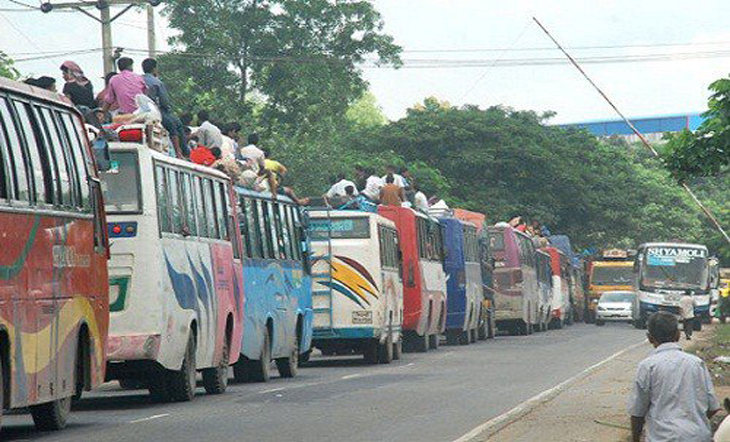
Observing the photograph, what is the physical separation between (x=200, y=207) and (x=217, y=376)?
7.70ft

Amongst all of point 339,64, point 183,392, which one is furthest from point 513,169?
point 183,392

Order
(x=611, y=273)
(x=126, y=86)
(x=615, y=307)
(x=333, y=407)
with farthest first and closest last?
(x=611, y=273)
(x=615, y=307)
(x=126, y=86)
(x=333, y=407)

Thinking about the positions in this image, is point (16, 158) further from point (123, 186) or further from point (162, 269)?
point (162, 269)

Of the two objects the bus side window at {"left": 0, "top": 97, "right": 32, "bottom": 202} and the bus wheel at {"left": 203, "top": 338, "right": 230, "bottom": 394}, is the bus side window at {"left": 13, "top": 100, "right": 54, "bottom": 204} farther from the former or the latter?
the bus wheel at {"left": 203, "top": 338, "right": 230, "bottom": 394}

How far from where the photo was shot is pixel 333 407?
67.5 ft

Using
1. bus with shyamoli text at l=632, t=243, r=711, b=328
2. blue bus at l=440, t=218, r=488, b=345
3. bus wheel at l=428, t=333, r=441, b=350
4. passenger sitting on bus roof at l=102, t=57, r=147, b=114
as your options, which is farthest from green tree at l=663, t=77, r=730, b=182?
bus with shyamoli text at l=632, t=243, r=711, b=328

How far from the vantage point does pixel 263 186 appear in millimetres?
27000

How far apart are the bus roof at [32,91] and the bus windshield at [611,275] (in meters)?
63.9

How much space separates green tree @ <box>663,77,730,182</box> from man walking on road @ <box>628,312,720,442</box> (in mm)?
10757

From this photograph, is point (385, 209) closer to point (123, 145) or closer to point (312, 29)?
point (123, 145)

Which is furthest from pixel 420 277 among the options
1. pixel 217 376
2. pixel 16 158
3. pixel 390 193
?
pixel 16 158

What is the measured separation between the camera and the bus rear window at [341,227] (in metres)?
33.1

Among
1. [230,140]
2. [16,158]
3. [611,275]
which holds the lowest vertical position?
[16,158]

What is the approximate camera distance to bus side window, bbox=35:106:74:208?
16072 millimetres
